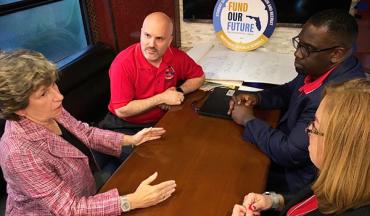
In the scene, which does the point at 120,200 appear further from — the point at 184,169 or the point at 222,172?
the point at 222,172

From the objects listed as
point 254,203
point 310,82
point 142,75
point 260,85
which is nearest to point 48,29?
point 142,75

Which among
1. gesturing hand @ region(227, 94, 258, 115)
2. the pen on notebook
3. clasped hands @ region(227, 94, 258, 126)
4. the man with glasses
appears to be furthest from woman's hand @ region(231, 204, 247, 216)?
the pen on notebook

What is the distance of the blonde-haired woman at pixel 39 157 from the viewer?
0.92 m

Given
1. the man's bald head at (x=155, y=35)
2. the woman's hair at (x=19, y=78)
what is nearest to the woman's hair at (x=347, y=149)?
the woman's hair at (x=19, y=78)

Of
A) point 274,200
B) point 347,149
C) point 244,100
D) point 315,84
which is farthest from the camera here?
point 244,100

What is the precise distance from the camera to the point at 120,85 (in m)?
1.54

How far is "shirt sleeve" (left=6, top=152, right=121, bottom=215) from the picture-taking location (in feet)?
A: 3.02

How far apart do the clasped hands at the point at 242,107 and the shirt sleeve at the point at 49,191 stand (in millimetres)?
634

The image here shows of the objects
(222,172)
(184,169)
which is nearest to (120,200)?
(184,169)

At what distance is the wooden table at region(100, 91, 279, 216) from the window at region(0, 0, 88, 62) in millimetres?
1232

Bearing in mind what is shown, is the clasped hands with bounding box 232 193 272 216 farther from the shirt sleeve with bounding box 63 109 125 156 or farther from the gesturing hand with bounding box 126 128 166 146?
the shirt sleeve with bounding box 63 109 125 156

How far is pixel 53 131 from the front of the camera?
3.63ft

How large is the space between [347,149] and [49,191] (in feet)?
2.67

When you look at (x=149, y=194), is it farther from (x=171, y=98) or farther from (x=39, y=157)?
(x=171, y=98)
